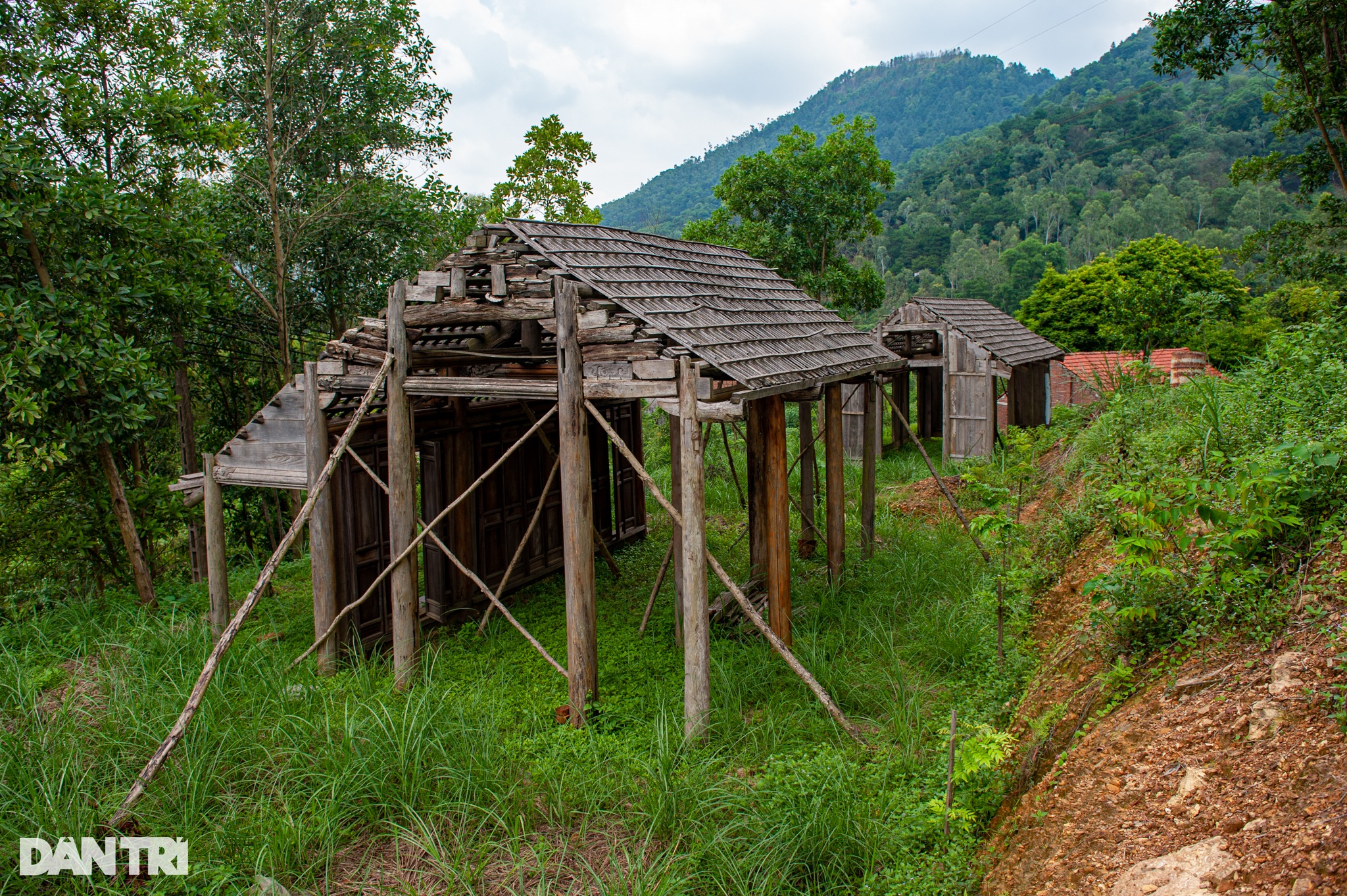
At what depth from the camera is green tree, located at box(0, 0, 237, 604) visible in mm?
7199

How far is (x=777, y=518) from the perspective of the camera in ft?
21.9

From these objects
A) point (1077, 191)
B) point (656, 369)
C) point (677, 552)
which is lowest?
point (677, 552)

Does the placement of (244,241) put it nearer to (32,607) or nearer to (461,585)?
(32,607)

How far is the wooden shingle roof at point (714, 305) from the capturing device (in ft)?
19.5

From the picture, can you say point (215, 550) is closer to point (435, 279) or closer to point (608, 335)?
point (435, 279)

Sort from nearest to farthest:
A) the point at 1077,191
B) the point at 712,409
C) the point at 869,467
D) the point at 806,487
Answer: the point at 712,409, the point at 869,467, the point at 806,487, the point at 1077,191

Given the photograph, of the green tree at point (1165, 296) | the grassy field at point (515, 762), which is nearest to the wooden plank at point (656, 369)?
the grassy field at point (515, 762)

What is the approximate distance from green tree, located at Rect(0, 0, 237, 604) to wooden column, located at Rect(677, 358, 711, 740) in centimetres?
582

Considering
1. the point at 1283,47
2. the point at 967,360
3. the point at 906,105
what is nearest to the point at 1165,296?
the point at 967,360

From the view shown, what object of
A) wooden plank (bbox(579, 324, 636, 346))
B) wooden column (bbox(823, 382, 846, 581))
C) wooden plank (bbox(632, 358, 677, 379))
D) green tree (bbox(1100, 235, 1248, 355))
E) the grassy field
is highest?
green tree (bbox(1100, 235, 1248, 355))

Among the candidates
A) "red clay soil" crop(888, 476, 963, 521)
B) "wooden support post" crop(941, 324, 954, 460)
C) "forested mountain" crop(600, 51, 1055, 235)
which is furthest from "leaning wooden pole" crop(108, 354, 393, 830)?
"forested mountain" crop(600, 51, 1055, 235)

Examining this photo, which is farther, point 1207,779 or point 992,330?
point 992,330

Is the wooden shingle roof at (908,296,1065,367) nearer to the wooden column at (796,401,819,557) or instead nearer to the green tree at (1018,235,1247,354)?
the green tree at (1018,235,1247,354)

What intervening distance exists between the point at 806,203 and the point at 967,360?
553 cm
